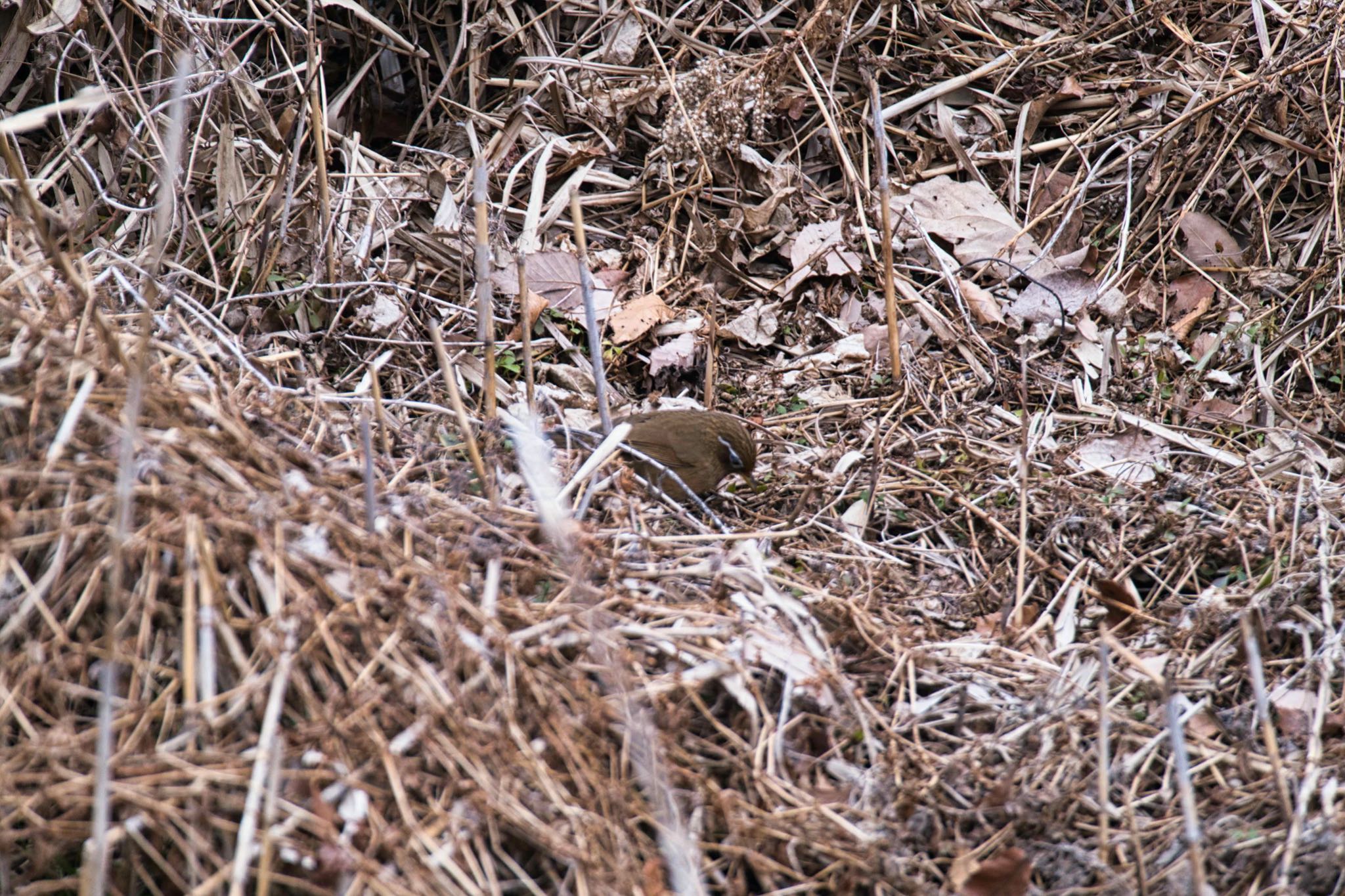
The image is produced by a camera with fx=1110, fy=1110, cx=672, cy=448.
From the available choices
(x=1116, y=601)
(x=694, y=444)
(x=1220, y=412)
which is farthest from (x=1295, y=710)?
(x=694, y=444)

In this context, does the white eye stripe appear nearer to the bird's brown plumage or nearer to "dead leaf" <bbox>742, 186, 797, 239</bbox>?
the bird's brown plumage

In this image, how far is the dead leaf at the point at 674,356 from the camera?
4293 millimetres

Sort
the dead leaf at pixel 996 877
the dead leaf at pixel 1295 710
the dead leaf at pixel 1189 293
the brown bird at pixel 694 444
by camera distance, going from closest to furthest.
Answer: the dead leaf at pixel 996 877
the dead leaf at pixel 1295 710
the brown bird at pixel 694 444
the dead leaf at pixel 1189 293

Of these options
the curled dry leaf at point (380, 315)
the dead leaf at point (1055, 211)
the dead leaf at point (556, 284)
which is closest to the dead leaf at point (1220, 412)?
the dead leaf at point (1055, 211)

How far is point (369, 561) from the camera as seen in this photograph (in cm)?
243

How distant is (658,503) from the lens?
3371mm

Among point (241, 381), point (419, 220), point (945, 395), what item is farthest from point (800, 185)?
point (241, 381)

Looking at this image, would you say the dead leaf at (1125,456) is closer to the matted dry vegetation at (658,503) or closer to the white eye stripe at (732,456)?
the matted dry vegetation at (658,503)

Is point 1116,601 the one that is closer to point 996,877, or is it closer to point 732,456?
point 996,877

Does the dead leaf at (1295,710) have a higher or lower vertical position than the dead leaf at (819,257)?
lower

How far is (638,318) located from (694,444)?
0.81 meters

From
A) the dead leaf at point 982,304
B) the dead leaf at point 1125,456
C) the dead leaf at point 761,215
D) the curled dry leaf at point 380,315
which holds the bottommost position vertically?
the dead leaf at point 1125,456

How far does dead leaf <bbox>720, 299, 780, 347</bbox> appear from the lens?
14.6 feet

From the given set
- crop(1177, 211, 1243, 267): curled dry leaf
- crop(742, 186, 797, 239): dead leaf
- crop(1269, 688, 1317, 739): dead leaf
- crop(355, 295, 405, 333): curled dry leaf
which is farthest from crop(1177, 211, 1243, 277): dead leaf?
crop(355, 295, 405, 333): curled dry leaf
